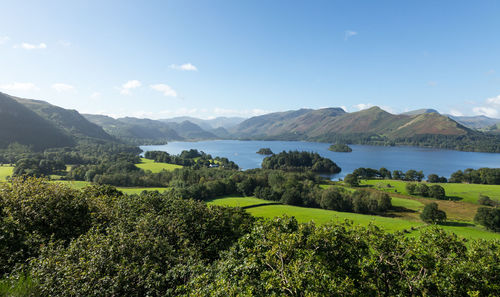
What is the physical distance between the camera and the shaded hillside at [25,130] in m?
155

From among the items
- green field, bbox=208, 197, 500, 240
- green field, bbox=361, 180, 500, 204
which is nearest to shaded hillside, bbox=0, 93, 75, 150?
green field, bbox=208, 197, 500, 240

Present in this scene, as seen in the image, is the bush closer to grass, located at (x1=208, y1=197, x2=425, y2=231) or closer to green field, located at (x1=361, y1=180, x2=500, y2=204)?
grass, located at (x1=208, y1=197, x2=425, y2=231)

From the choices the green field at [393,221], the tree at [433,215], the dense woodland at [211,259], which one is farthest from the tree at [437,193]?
the dense woodland at [211,259]

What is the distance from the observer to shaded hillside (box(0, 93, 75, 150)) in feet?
507

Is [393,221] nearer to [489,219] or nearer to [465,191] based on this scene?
[489,219]

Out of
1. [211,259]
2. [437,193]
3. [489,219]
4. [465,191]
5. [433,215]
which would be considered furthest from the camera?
[465,191]

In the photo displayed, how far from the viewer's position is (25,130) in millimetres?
166125

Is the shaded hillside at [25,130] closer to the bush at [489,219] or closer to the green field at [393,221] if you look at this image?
the green field at [393,221]

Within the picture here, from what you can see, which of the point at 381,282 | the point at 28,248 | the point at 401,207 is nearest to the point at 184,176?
the point at 401,207

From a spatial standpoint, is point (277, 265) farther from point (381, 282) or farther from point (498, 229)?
point (498, 229)

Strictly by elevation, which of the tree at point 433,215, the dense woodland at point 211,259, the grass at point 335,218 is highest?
the dense woodland at point 211,259

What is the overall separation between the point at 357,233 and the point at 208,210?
492 inches

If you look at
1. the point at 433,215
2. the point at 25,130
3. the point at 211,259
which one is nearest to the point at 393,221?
the point at 433,215

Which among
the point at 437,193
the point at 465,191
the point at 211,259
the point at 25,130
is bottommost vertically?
the point at 437,193
